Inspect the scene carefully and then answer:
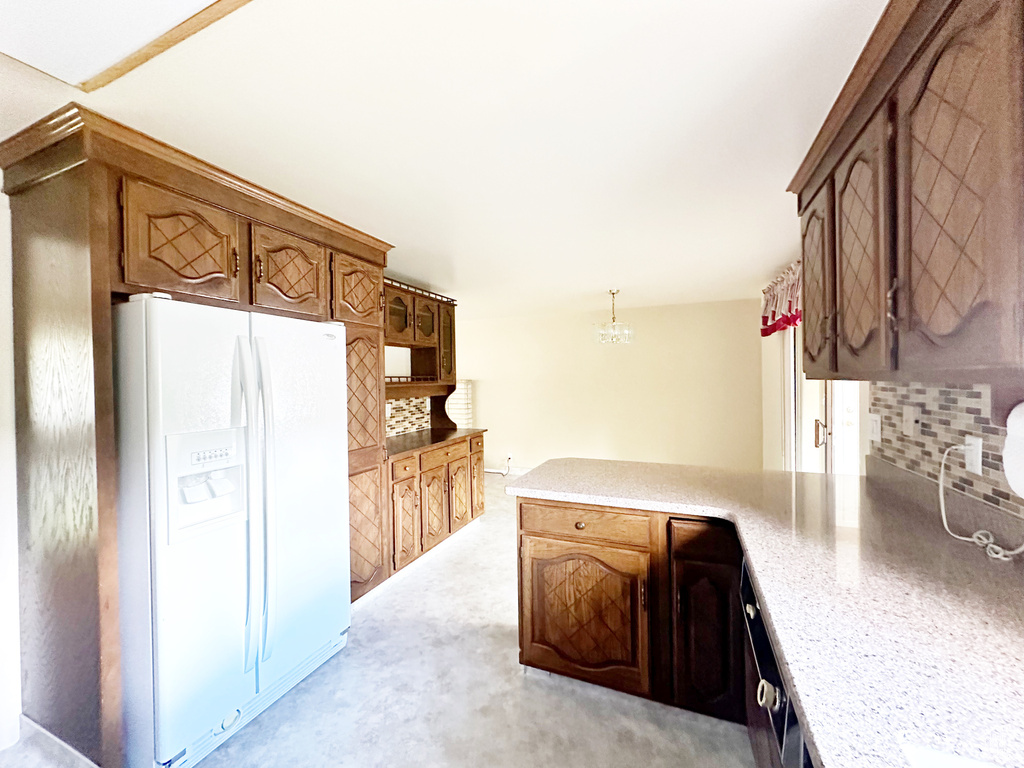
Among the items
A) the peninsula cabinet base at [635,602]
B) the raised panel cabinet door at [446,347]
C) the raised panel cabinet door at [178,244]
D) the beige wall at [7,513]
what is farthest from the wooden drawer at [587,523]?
the raised panel cabinet door at [446,347]

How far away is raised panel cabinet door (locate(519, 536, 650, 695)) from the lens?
1.75m

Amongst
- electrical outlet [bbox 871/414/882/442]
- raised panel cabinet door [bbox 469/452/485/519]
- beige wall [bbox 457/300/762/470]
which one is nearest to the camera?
electrical outlet [bbox 871/414/882/442]

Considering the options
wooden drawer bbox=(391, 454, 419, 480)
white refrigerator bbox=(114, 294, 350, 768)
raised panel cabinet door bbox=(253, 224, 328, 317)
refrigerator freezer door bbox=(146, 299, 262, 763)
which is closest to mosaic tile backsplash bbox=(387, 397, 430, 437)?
wooden drawer bbox=(391, 454, 419, 480)

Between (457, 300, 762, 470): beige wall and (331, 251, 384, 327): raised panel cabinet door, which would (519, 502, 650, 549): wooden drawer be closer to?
(331, 251, 384, 327): raised panel cabinet door

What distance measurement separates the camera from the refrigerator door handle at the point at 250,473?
163 centimetres

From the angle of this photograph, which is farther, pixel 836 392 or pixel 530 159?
pixel 836 392

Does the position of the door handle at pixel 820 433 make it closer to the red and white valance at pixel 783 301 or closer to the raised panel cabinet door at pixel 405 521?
the red and white valance at pixel 783 301

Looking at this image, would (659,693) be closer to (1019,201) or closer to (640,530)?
(640,530)

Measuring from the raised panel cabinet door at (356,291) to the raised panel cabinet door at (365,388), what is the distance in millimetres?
83

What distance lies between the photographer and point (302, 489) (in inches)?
74.9

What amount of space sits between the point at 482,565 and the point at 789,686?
8.88ft

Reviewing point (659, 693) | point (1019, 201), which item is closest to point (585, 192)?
point (1019, 201)

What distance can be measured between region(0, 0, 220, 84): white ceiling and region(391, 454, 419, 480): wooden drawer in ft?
7.37

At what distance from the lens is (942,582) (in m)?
1.02
